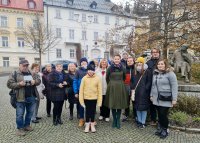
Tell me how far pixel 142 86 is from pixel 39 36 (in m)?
25.9

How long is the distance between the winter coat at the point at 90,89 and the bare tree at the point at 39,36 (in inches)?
908

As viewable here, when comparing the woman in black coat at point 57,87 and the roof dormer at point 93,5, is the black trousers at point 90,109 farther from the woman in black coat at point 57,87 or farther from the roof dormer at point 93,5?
the roof dormer at point 93,5

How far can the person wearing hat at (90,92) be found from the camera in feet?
19.2

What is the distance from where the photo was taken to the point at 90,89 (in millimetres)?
5863

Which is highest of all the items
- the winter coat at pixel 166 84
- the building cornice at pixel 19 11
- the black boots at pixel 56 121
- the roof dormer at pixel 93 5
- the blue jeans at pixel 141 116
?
the roof dormer at pixel 93 5

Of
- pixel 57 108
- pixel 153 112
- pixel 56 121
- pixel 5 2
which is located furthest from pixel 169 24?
pixel 5 2

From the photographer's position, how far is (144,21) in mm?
13141

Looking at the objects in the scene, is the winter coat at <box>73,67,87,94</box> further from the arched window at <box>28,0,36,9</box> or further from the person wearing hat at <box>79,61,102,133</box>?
the arched window at <box>28,0,36,9</box>

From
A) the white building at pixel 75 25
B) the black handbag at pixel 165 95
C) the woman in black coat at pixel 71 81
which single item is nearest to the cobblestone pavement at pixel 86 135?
the woman in black coat at pixel 71 81

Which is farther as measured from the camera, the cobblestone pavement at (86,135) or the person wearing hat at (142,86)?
the person wearing hat at (142,86)

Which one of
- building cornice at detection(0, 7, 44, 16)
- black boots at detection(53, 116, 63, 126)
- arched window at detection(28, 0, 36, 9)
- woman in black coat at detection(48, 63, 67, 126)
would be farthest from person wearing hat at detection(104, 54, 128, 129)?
arched window at detection(28, 0, 36, 9)

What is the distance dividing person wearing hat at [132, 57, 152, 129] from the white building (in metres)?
32.4

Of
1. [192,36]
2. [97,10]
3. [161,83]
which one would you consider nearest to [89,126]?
[161,83]

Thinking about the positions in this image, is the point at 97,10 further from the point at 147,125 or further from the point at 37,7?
the point at 147,125
